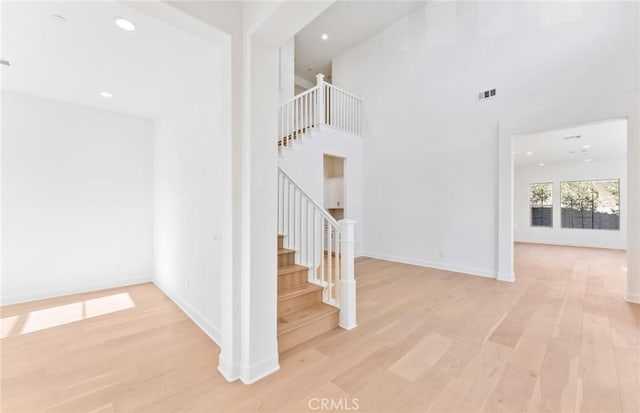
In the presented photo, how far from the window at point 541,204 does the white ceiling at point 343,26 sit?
787 cm

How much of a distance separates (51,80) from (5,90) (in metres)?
0.98

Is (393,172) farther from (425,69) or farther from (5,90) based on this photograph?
(5,90)

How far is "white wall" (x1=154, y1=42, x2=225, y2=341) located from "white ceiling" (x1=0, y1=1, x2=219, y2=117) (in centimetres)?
15

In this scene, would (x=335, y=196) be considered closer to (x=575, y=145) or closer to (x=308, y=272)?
(x=308, y=272)

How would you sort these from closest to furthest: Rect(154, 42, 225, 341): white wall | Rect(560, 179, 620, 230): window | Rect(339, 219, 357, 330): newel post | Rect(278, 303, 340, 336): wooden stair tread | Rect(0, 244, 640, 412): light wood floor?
1. Rect(0, 244, 640, 412): light wood floor
2. Rect(278, 303, 340, 336): wooden stair tread
3. Rect(154, 42, 225, 341): white wall
4. Rect(339, 219, 357, 330): newel post
5. Rect(560, 179, 620, 230): window

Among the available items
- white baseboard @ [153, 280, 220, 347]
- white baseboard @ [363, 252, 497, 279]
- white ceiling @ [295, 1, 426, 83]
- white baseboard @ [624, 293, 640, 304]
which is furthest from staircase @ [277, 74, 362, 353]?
white ceiling @ [295, 1, 426, 83]

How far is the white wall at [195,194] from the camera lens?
2373mm

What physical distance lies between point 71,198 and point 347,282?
4.20m

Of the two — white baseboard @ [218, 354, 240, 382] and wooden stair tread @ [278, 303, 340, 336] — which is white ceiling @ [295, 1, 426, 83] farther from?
white baseboard @ [218, 354, 240, 382]

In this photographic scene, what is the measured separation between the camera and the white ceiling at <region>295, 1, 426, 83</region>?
17.9ft

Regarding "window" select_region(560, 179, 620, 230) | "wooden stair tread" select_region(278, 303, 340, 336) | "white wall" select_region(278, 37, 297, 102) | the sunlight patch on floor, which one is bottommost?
the sunlight patch on floor

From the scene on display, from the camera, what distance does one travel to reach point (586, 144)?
6.26 m

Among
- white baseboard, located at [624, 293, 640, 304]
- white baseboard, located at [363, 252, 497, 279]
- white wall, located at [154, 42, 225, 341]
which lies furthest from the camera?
white baseboard, located at [363, 252, 497, 279]

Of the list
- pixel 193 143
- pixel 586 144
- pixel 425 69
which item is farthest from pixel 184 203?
pixel 586 144
